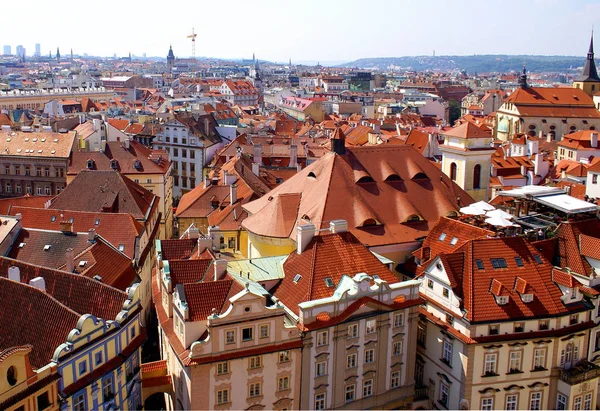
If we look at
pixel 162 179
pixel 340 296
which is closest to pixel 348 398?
pixel 340 296

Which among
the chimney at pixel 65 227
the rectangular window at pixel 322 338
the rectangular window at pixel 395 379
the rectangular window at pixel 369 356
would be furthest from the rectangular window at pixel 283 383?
the chimney at pixel 65 227

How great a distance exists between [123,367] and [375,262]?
1657cm

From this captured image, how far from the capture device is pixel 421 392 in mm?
43375

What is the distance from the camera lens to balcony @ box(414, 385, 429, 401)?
43.2 m

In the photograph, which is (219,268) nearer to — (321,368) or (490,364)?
(321,368)

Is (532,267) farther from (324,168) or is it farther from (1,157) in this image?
(1,157)

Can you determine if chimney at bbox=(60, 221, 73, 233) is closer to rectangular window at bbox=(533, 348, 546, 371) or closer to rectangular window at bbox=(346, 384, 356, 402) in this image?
rectangular window at bbox=(346, 384, 356, 402)

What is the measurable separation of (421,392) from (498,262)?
9.64 metres

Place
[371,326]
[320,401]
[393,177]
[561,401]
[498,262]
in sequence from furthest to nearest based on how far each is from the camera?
[393,177], [498,262], [561,401], [371,326], [320,401]

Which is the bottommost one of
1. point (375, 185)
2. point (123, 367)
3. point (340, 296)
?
point (123, 367)

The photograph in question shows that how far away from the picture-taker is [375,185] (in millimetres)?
52031

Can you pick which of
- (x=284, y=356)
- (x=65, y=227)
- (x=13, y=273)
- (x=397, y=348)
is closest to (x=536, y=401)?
(x=397, y=348)

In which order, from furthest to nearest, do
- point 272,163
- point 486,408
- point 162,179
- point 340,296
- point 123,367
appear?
1. point 272,163
2. point 162,179
3. point 486,408
4. point 340,296
5. point 123,367

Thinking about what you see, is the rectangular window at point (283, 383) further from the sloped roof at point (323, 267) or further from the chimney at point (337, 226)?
the chimney at point (337, 226)
